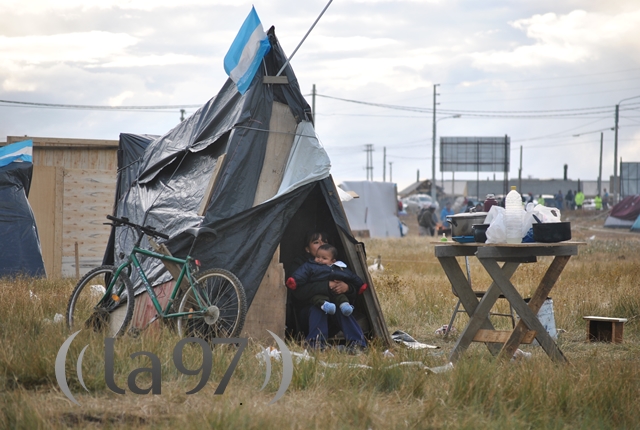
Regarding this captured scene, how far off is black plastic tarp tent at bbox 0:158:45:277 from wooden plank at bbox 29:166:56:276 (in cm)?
116

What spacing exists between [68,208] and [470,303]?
962 centimetres

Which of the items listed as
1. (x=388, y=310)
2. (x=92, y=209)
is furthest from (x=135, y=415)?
(x=92, y=209)

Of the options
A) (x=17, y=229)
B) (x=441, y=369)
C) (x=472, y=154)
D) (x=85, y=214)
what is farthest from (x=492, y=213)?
(x=472, y=154)

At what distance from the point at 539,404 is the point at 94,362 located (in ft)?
9.96

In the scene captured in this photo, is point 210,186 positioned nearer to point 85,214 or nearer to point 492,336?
point 492,336

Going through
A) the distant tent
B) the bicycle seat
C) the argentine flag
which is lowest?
the distant tent

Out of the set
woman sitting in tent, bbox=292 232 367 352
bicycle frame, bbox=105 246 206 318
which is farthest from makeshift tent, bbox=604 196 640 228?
bicycle frame, bbox=105 246 206 318

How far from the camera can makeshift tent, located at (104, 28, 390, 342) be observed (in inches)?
289

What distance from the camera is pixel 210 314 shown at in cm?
677

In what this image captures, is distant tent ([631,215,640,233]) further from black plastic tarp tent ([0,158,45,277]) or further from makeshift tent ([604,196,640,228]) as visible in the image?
black plastic tarp tent ([0,158,45,277])

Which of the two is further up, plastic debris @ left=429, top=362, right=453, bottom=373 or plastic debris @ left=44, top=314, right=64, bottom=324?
plastic debris @ left=429, top=362, right=453, bottom=373

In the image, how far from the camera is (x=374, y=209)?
117ft

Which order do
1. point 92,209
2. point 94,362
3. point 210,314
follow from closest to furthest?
Answer: point 94,362, point 210,314, point 92,209

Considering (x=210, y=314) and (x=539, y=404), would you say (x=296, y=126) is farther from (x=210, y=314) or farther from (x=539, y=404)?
(x=539, y=404)
